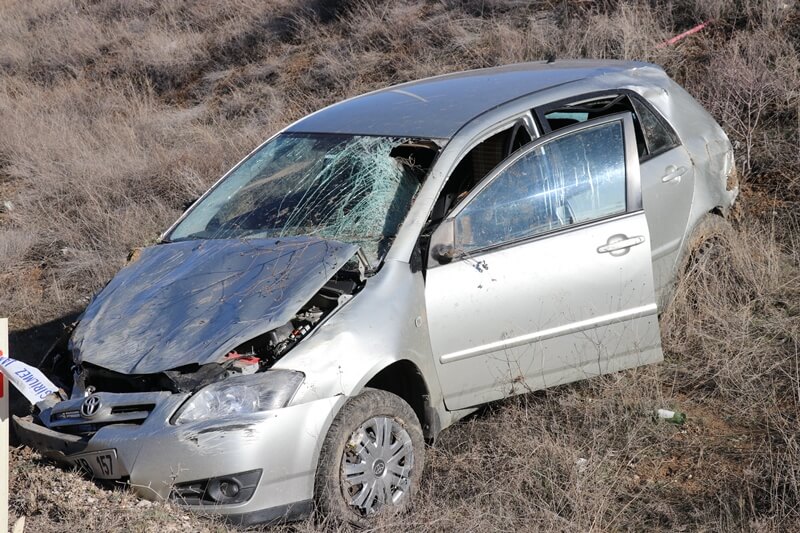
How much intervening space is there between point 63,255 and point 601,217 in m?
5.16

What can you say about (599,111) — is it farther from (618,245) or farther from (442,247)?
(442,247)

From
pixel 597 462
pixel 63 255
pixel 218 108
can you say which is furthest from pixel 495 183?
pixel 218 108

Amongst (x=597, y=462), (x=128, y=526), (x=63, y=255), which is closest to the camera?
(x=128, y=526)

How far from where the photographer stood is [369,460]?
3936 millimetres

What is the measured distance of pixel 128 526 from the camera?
3.52 m

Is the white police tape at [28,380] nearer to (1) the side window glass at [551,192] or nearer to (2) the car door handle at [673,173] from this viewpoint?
(1) the side window glass at [551,192]

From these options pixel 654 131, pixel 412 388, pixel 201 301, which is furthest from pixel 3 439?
pixel 654 131

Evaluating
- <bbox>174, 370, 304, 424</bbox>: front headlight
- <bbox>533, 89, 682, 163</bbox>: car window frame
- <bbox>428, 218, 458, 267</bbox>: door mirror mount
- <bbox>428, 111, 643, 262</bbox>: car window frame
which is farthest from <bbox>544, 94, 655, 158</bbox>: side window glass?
<bbox>174, 370, 304, 424</bbox>: front headlight

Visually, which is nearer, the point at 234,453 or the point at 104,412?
the point at 234,453

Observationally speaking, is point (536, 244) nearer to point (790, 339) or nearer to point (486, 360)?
point (486, 360)

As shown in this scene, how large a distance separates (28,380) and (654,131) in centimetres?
353

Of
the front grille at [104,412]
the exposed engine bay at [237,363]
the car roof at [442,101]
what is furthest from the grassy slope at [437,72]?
the car roof at [442,101]

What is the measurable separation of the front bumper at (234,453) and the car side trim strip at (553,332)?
837 millimetres

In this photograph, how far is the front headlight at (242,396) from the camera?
3695 mm
